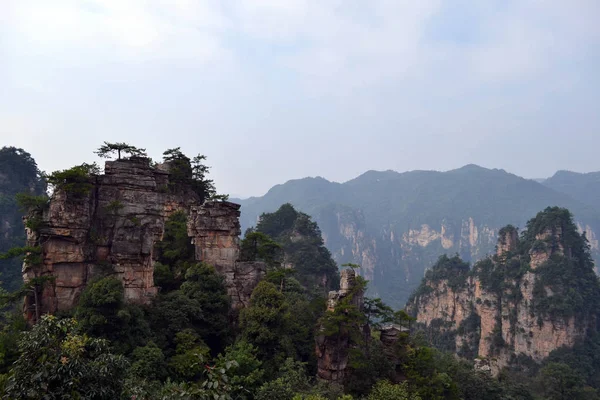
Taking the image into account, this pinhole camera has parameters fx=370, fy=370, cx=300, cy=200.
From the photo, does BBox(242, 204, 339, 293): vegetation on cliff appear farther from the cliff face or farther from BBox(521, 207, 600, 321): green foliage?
BBox(521, 207, 600, 321): green foliage

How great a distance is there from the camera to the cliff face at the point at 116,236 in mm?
16891

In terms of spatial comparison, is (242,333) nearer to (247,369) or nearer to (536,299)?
(247,369)

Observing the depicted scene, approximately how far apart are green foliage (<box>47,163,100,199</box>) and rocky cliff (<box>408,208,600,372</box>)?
121 ft

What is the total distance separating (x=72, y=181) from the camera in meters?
17.4

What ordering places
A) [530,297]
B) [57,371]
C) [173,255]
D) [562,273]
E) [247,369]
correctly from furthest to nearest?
1. [530,297]
2. [562,273]
3. [173,255]
4. [247,369]
5. [57,371]

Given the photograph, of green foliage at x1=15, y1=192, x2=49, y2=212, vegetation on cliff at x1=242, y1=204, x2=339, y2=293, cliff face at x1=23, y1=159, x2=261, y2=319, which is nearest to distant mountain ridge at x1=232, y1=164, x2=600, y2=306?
vegetation on cliff at x1=242, y1=204, x2=339, y2=293

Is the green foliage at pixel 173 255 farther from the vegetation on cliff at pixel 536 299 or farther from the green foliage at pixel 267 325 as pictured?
the vegetation on cliff at pixel 536 299

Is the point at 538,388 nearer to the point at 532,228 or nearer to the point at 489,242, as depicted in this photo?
the point at 532,228

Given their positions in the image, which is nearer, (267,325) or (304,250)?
(267,325)

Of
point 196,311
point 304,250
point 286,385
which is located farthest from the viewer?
point 304,250

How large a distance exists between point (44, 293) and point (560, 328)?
45.5 m

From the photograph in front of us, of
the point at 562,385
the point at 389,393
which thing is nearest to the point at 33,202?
the point at 389,393

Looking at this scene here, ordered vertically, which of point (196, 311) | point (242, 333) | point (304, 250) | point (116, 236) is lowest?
point (242, 333)

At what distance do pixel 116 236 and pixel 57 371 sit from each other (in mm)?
14291
